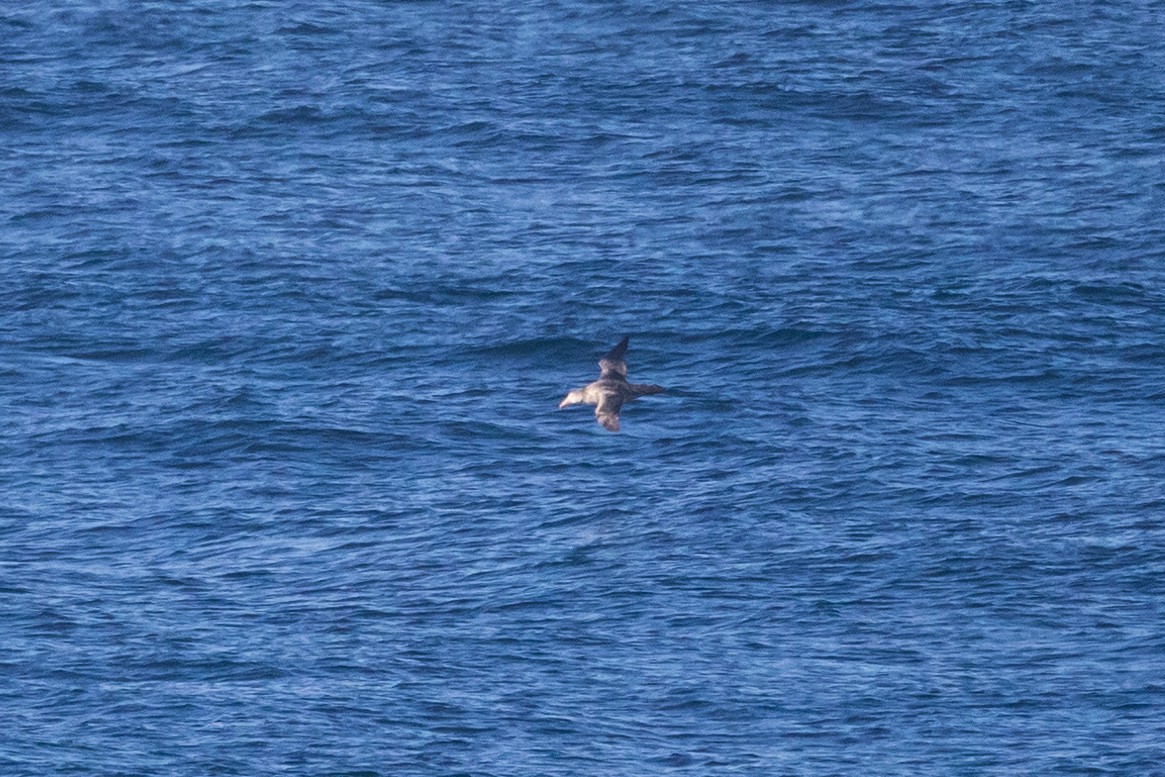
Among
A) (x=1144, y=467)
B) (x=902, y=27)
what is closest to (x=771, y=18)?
(x=902, y=27)

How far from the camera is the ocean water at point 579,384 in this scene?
54438 millimetres

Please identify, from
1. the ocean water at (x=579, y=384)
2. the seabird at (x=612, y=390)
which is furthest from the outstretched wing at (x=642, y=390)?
the ocean water at (x=579, y=384)

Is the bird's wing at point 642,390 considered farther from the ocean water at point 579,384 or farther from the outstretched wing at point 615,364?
Answer: the ocean water at point 579,384

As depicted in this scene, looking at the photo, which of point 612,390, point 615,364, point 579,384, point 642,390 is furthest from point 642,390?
point 579,384

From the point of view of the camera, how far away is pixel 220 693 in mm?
54875

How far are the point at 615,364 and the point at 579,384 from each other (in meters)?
12.9

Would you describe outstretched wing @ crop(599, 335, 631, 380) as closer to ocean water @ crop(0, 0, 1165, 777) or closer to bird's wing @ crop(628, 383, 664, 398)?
bird's wing @ crop(628, 383, 664, 398)

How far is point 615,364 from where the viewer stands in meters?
54.9

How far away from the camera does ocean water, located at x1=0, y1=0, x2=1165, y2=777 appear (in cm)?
5444

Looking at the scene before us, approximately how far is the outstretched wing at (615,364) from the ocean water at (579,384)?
6.08 metres

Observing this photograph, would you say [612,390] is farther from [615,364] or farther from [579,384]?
[579,384]

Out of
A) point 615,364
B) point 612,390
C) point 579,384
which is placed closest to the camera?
point 612,390

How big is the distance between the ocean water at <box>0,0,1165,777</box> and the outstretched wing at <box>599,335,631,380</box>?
6078mm

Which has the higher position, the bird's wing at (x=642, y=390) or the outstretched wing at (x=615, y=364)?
the outstretched wing at (x=615, y=364)
